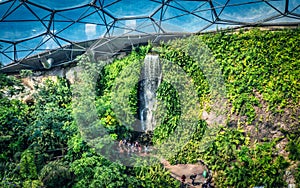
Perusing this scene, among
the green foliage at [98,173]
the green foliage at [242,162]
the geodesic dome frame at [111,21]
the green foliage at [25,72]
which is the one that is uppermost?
the geodesic dome frame at [111,21]

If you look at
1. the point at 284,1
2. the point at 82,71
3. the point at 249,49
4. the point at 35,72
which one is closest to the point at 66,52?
the point at 82,71

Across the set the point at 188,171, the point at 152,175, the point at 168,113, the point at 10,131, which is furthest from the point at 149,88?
the point at 10,131

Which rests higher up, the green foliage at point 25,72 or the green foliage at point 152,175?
the green foliage at point 25,72

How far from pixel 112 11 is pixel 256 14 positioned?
6.62m

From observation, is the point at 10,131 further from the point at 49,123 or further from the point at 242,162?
the point at 242,162

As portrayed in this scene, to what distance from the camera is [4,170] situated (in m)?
13.3

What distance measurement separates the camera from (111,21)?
17.0 m

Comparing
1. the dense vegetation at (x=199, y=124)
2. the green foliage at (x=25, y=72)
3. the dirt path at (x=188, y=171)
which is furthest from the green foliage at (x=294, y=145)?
the green foliage at (x=25, y=72)

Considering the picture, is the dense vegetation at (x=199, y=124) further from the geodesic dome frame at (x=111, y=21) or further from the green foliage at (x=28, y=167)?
the geodesic dome frame at (x=111, y=21)

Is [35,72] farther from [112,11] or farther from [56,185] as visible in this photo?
[56,185]

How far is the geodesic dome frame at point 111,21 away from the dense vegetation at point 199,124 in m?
0.96

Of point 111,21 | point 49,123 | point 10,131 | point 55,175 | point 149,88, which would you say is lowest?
point 55,175

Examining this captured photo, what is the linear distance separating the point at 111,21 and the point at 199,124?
695 centimetres

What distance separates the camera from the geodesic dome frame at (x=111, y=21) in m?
14.6
